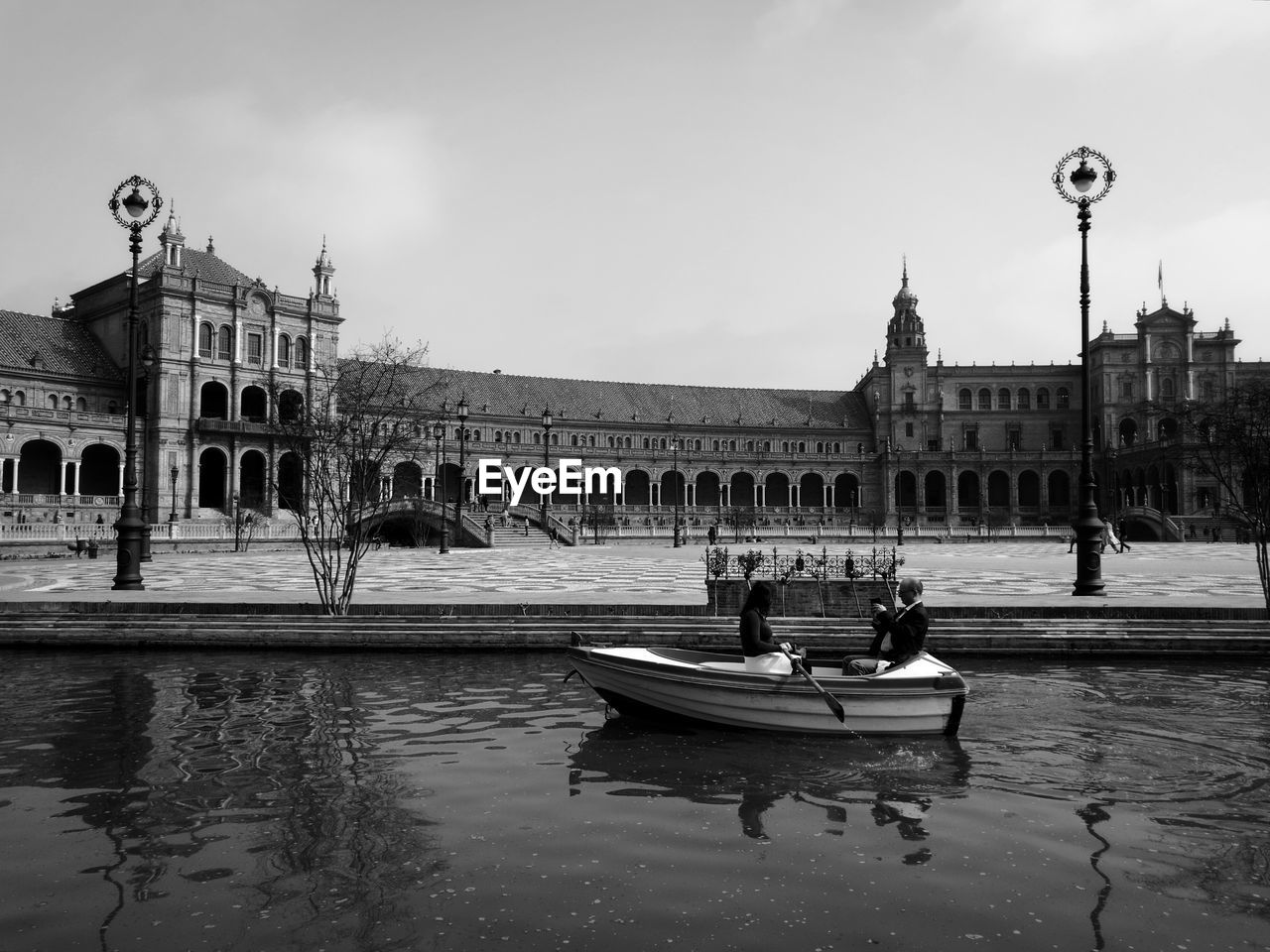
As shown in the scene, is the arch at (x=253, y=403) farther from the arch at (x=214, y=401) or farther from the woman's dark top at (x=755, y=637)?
the woman's dark top at (x=755, y=637)

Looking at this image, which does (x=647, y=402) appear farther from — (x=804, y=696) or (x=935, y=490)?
(x=804, y=696)

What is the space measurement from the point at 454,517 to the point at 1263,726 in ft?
182

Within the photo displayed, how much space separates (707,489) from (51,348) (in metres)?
67.2

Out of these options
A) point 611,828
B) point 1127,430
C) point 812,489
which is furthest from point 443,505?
point 1127,430

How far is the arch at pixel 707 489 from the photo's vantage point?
371 ft

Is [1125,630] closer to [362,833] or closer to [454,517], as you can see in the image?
[362,833]

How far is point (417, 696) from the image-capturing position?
45.0 feet

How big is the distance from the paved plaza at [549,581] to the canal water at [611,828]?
28.0ft

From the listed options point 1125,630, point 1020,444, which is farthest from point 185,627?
point 1020,444

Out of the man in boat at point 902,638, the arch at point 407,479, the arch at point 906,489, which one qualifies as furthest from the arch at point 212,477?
the arch at point 906,489

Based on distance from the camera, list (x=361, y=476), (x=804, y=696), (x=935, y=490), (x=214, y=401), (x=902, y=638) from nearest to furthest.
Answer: (x=804, y=696), (x=902, y=638), (x=361, y=476), (x=214, y=401), (x=935, y=490)

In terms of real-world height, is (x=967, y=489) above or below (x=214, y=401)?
below

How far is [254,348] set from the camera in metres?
75.8

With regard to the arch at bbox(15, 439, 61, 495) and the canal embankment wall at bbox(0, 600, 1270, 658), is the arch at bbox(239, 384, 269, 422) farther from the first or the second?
the canal embankment wall at bbox(0, 600, 1270, 658)
